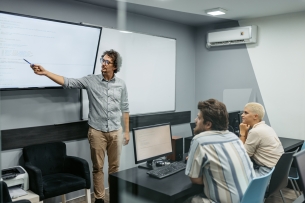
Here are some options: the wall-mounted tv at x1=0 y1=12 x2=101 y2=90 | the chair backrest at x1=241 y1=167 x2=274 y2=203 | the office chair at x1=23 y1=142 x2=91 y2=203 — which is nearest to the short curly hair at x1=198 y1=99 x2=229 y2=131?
the chair backrest at x1=241 y1=167 x2=274 y2=203

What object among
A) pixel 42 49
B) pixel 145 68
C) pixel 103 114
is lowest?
pixel 103 114

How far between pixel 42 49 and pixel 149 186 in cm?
165

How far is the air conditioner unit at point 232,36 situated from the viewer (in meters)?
3.06

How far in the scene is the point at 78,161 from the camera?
9.22 feet

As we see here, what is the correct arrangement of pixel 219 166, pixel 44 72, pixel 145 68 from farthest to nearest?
pixel 145 68 < pixel 44 72 < pixel 219 166

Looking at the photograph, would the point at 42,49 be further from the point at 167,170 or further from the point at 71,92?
the point at 167,170

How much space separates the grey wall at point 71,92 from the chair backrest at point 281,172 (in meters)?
1.10

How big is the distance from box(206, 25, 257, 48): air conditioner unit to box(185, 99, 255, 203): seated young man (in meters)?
1.60

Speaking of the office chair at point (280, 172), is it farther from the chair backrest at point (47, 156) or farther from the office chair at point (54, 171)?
the chair backrest at point (47, 156)

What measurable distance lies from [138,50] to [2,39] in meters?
1.65

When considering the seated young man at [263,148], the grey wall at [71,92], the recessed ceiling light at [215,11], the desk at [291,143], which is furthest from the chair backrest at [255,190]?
the recessed ceiling light at [215,11]

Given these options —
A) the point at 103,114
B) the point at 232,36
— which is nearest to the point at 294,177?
the point at 232,36

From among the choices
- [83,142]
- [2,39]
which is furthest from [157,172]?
[2,39]

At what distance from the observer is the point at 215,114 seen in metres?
1.85
